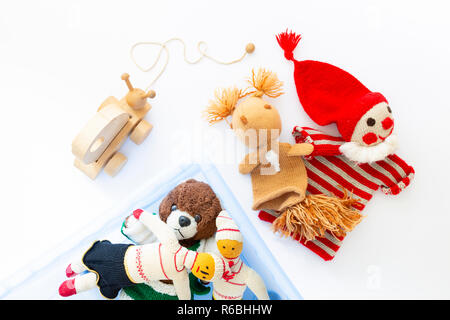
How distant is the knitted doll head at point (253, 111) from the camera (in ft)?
2.64

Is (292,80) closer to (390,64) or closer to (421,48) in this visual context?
(390,64)

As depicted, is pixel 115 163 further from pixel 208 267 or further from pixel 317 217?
pixel 317 217

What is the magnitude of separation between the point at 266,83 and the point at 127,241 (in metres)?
0.57

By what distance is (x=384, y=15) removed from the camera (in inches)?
38.9

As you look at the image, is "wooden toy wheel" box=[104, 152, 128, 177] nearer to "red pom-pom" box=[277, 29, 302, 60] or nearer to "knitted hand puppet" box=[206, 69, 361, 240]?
"knitted hand puppet" box=[206, 69, 361, 240]

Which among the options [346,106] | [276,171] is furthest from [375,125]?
[276,171]

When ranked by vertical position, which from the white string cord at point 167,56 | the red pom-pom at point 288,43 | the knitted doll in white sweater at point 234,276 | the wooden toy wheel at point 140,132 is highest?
the white string cord at point 167,56

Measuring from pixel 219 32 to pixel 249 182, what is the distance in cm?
46

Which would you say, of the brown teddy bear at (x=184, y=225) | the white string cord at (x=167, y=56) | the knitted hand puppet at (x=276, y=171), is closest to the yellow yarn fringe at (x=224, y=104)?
the knitted hand puppet at (x=276, y=171)

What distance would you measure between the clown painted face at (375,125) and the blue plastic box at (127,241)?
14.8 inches

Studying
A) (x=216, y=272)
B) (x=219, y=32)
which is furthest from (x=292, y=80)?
(x=216, y=272)

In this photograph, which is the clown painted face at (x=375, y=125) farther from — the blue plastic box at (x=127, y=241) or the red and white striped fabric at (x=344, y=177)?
the blue plastic box at (x=127, y=241)

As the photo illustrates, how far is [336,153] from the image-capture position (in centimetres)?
89

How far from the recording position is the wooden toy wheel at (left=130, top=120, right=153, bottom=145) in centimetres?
91
